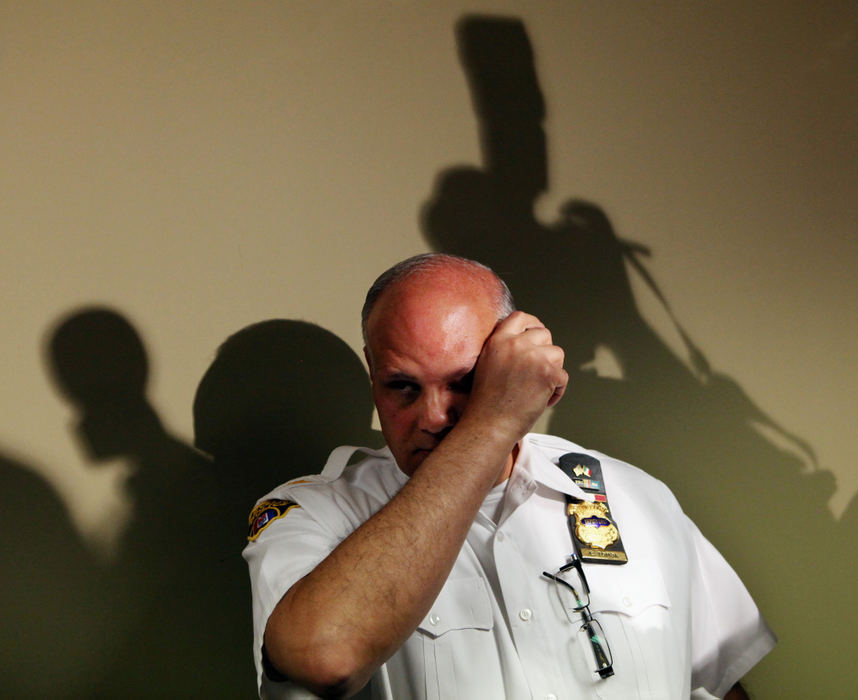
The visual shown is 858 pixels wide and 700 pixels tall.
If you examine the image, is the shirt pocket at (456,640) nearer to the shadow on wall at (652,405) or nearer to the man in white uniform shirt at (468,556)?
the man in white uniform shirt at (468,556)

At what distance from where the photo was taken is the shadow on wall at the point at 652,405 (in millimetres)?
1810

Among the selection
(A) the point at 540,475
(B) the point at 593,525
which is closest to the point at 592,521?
(B) the point at 593,525

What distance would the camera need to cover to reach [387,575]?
987 millimetres

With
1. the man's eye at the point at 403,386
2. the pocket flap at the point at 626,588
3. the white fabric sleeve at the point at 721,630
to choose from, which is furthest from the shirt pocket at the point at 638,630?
the man's eye at the point at 403,386

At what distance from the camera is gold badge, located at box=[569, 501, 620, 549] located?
54.6 inches

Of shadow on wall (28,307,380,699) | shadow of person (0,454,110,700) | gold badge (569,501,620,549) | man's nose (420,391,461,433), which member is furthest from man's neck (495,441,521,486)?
shadow of person (0,454,110,700)

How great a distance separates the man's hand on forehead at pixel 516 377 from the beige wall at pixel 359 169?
0.57 meters

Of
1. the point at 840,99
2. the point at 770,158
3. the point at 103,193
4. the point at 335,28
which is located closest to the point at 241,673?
the point at 103,193

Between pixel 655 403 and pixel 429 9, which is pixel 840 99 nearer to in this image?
pixel 655 403

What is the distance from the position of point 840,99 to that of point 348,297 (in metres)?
1.21

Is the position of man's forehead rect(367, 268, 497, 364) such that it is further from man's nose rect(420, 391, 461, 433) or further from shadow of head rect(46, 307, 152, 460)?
shadow of head rect(46, 307, 152, 460)

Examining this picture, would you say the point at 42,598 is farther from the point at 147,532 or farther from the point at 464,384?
the point at 464,384

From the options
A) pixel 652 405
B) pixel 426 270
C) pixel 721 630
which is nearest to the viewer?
pixel 426 270

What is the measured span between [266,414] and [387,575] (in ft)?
2.41
